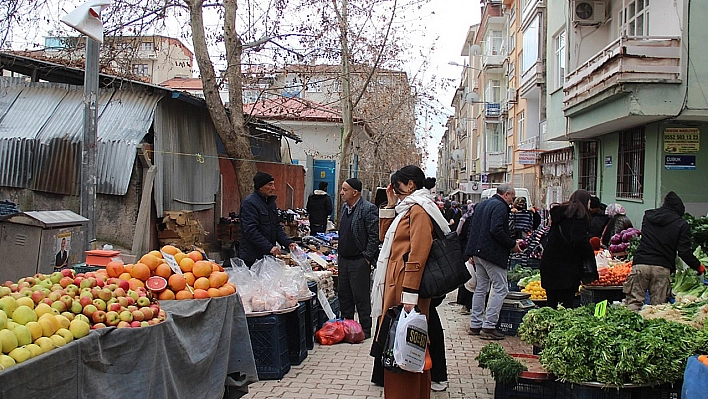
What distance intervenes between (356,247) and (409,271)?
284cm

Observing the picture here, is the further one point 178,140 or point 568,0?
point 568,0

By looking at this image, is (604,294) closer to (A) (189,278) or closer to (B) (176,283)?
(A) (189,278)

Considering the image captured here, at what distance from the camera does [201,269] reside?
5387 millimetres

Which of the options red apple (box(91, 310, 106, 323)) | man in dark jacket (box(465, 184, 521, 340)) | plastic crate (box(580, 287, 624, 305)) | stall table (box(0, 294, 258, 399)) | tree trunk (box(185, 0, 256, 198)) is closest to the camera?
stall table (box(0, 294, 258, 399))

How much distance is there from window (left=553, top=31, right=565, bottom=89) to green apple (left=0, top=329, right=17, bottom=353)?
17184 millimetres

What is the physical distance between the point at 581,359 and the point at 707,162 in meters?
8.91

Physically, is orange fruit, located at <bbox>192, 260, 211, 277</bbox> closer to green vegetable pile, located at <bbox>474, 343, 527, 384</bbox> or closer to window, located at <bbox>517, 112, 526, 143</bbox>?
green vegetable pile, located at <bbox>474, 343, 527, 384</bbox>

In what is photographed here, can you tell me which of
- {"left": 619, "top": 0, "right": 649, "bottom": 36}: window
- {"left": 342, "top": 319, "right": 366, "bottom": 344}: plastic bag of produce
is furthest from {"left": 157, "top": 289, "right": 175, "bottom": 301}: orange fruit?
{"left": 619, "top": 0, "right": 649, "bottom": 36}: window

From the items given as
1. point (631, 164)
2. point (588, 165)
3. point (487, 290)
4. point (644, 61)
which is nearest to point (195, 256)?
point (487, 290)

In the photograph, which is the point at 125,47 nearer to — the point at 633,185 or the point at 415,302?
the point at 415,302

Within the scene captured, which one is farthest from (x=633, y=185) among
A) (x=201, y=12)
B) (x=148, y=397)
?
(x=148, y=397)

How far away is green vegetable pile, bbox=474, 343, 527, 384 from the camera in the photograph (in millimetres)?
5250

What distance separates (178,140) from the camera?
41.0ft

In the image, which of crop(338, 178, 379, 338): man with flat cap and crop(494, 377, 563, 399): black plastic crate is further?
crop(338, 178, 379, 338): man with flat cap
